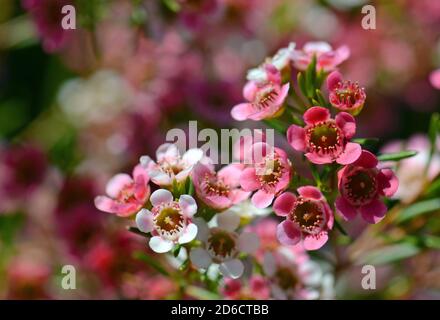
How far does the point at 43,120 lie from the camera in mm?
2080

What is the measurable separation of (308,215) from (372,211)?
95 mm

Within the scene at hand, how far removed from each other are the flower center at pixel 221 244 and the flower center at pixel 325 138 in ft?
0.65

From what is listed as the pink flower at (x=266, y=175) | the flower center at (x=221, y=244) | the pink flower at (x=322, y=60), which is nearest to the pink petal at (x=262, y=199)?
the pink flower at (x=266, y=175)

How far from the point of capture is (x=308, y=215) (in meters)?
1.04

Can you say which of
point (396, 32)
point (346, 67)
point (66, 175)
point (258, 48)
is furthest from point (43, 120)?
point (396, 32)

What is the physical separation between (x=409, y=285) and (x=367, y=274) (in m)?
0.14

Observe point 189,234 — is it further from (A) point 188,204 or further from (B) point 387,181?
(B) point 387,181

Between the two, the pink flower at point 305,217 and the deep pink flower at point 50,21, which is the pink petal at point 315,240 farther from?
the deep pink flower at point 50,21

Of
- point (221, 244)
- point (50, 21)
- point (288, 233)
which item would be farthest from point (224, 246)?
point (50, 21)

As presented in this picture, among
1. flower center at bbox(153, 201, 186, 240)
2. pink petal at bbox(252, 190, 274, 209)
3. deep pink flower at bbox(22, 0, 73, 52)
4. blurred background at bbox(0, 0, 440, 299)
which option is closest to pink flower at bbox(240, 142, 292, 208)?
pink petal at bbox(252, 190, 274, 209)

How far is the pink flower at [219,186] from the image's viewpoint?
107 cm

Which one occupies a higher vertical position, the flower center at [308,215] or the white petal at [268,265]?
the flower center at [308,215]

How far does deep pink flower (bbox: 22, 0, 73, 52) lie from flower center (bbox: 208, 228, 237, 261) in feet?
1.96
